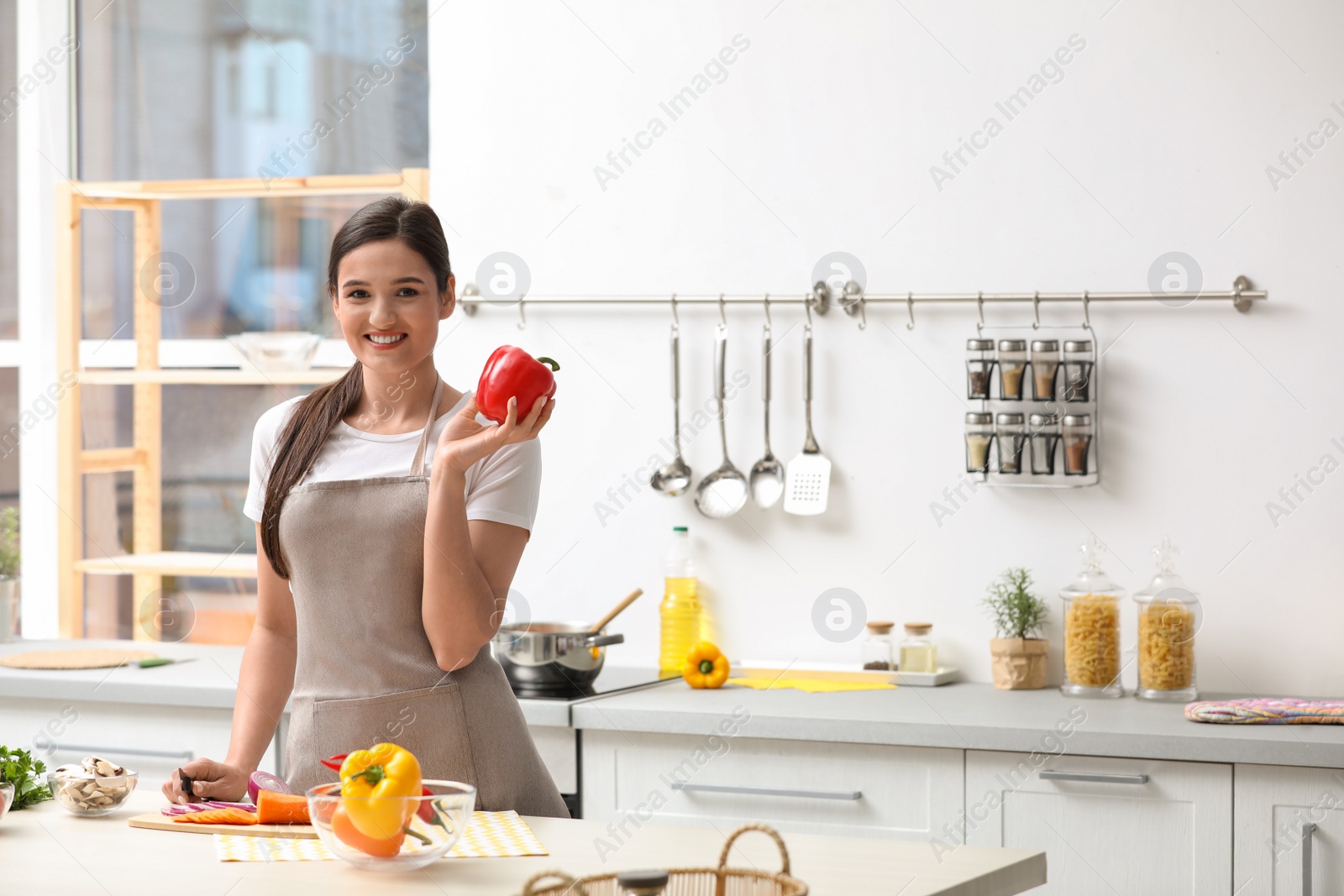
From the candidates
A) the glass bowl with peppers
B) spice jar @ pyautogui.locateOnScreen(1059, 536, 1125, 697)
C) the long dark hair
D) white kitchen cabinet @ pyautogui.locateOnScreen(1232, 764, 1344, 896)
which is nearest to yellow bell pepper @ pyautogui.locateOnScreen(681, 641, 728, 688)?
spice jar @ pyautogui.locateOnScreen(1059, 536, 1125, 697)

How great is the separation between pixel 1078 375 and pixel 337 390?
4.32 feet

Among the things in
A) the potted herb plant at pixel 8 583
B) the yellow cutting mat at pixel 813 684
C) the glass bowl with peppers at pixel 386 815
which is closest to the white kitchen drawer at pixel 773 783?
the yellow cutting mat at pixel 813 684

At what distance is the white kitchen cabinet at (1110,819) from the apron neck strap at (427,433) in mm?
975

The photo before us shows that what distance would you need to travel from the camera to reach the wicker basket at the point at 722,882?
1081 millimetres

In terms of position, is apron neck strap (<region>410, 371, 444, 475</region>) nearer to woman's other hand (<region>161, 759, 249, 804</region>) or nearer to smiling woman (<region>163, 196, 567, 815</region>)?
smiling woman (<region>163, 196, 567, 815</region>)

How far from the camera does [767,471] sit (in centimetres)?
267

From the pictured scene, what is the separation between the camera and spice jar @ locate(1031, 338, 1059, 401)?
2.45m

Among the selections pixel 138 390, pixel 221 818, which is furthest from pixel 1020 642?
pixel 138 390

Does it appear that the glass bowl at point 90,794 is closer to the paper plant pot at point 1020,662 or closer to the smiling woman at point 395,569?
the smiling woman at point 395,569

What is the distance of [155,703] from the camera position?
100 inches

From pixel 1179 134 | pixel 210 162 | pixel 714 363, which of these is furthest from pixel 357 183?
pixel 1179 134

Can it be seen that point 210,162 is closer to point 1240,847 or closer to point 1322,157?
point 1322,157

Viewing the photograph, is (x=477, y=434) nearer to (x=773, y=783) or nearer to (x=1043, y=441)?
(x=773, y=783)

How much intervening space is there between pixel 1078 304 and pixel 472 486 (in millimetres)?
1352
